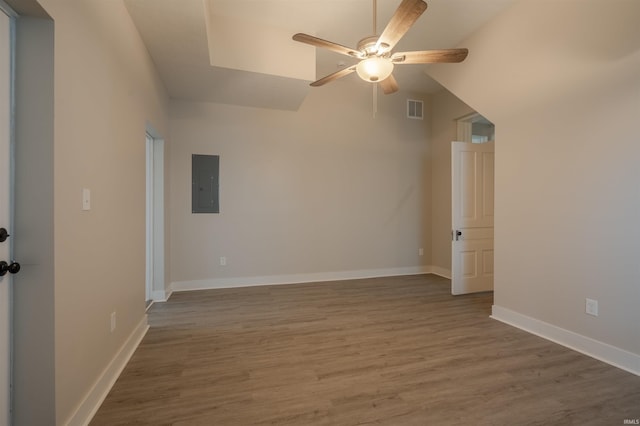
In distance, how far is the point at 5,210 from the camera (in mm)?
1273

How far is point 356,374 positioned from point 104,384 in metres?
1.69

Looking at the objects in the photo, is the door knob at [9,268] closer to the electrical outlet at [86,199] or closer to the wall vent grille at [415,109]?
the electrical outlet at [86,199]

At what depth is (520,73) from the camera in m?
2.86

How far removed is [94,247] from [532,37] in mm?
4000

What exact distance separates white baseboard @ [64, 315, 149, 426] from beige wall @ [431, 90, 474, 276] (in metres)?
4.66

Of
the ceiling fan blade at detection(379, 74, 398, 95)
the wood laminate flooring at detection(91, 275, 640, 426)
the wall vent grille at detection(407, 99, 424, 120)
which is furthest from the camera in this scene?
the wall vent grille at detection(407, 99, 424, 120)

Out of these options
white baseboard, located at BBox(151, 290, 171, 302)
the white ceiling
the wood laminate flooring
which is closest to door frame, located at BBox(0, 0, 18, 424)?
the wood laminate flooring

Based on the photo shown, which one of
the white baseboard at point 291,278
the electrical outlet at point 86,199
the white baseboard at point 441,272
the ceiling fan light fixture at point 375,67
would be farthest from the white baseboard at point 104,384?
the white baseboard at point 441,272

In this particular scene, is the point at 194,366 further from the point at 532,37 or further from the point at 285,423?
the point at 532,37

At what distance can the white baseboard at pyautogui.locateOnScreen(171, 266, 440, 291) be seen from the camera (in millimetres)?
4324

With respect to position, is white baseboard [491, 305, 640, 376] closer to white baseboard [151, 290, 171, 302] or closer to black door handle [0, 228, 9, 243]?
black door handle [0, 228, 9, 243]

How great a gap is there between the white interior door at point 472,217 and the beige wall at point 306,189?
1307 millimetres

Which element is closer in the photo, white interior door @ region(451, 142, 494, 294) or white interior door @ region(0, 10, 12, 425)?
white interior door @ region(0, 10, 12, 425)

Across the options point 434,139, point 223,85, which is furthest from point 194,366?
point 434,139
